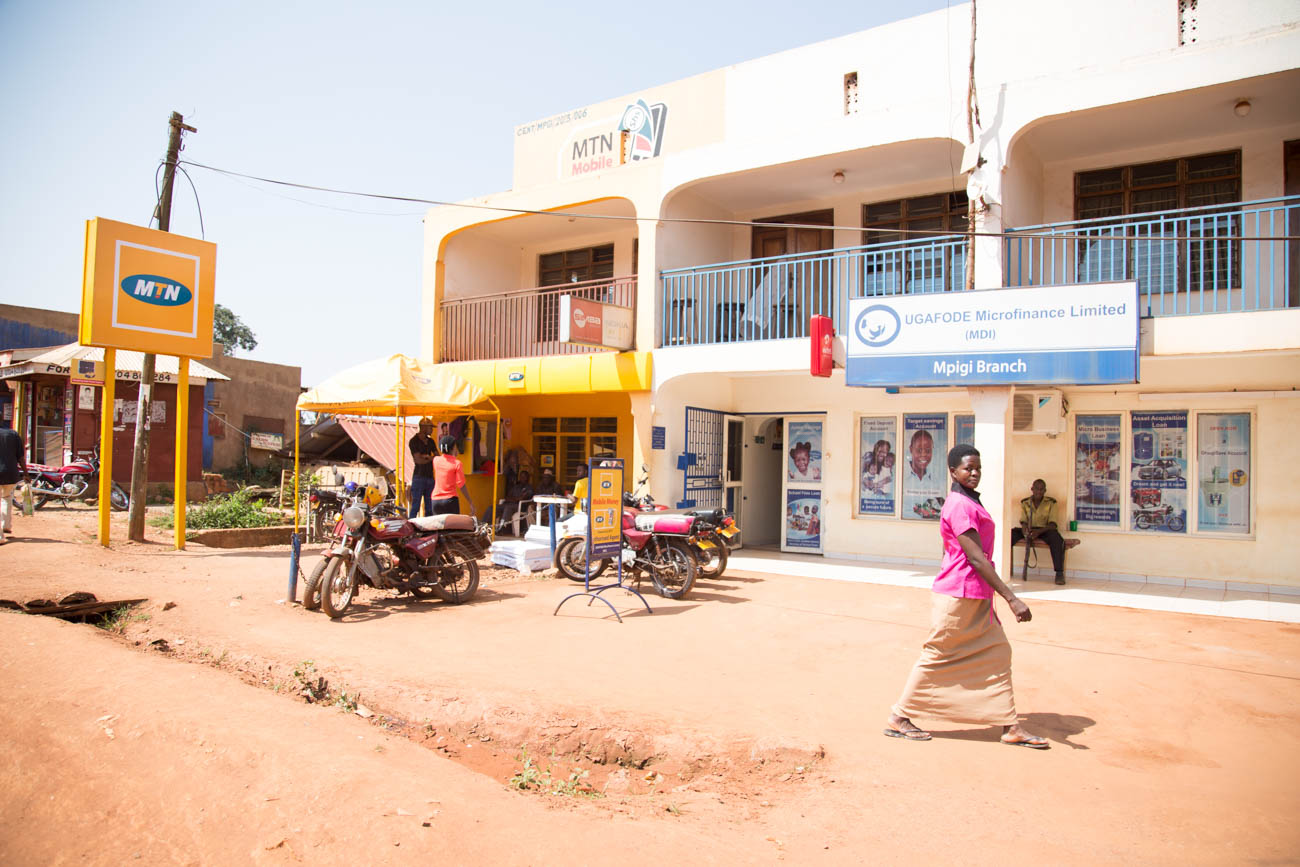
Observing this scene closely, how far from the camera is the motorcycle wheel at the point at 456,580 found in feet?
29.6

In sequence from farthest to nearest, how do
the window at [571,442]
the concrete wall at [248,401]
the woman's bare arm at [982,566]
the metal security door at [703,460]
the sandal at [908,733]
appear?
1. the concrete wall at [248,401]
2. the window at [571,442]
3. the metal security door at [703,460]
4. the sandal at [908,733]
5. the woman's bare arm at [982,566]

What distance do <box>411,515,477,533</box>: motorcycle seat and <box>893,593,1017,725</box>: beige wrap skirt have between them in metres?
5.48

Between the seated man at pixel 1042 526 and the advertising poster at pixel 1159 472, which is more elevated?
the advertising poster at pixel 1159 472

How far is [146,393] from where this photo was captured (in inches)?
499

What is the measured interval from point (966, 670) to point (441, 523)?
5.72m

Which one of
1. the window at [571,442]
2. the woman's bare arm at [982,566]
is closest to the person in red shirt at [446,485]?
the window at [571,442]

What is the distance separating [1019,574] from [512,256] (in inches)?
430

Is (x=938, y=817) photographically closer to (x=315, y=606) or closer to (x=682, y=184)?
(x=315, y=606)

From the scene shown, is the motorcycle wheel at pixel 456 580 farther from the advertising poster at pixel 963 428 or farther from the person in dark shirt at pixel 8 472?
the person in dark shirt at pixel 8 472

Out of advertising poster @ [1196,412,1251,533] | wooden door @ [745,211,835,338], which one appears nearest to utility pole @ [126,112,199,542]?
wooden door @ [745,211,835,338]

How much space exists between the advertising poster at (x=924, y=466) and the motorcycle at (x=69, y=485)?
14.2 m

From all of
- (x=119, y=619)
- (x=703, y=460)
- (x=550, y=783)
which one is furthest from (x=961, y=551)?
(x=703, y=460)

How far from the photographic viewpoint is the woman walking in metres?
4.75

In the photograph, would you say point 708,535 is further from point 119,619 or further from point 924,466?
point 119,619
